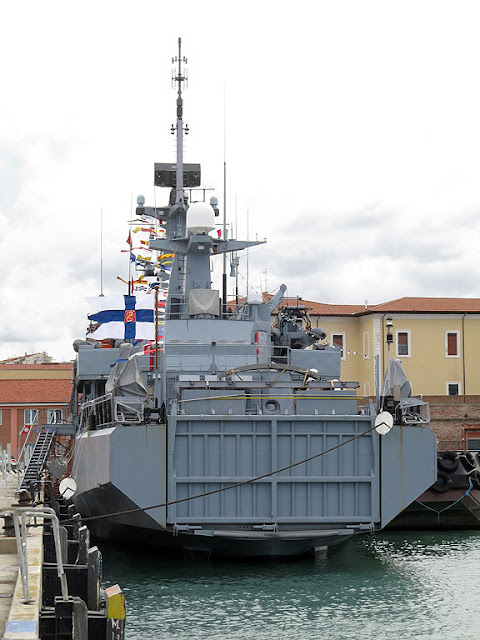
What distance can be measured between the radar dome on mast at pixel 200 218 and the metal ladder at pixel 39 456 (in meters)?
6.88

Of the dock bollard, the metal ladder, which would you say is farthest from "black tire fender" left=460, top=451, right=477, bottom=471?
the dock bollard

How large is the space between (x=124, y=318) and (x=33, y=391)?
3172cm

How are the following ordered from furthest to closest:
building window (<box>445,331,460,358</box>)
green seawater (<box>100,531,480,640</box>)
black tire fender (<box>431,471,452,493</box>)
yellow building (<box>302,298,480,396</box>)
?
building window (<box>445,331,460,358</box>), yellow building (<box>302,298,480,396</box>), black tire fender (<box>431,471,452,493</box>), green seawater (<box>100,531,480,640</box>)

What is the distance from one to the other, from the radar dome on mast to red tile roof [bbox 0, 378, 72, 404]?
3092 cm

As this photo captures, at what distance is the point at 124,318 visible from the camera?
2277cm

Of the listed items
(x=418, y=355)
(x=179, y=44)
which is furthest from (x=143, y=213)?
(x=418, y=355)

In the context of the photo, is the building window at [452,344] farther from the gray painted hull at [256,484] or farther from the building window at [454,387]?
the gray painted hull at [256,484]

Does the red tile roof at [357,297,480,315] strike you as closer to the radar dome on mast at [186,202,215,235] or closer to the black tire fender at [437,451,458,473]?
the black tire fender at [437,451,458,473]

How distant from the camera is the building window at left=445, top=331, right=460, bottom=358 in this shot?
50531 mm

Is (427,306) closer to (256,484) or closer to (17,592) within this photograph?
(256,484)

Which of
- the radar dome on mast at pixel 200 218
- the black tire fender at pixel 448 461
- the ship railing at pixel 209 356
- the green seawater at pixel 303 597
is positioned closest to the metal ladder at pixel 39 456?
the green seawater at pixel 303 597

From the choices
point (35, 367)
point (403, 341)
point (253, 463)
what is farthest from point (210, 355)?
point (35, 367)

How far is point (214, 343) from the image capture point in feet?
65.5

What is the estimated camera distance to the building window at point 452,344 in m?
50.5
